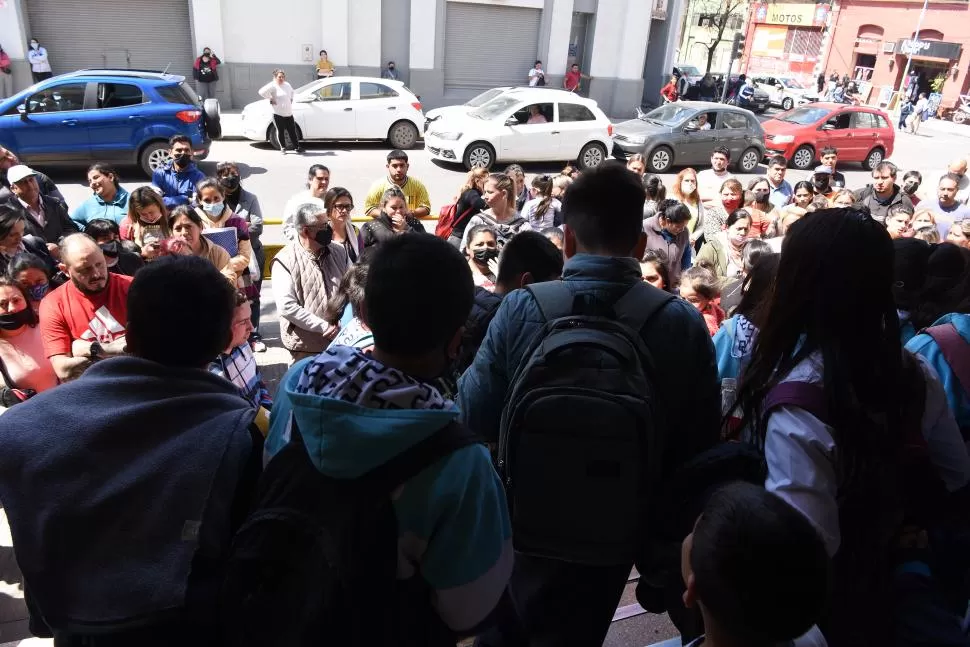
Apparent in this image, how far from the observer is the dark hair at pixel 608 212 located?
210cm

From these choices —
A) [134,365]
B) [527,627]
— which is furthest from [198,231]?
[527,627]

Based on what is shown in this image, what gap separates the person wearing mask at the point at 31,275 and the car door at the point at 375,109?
11.7m

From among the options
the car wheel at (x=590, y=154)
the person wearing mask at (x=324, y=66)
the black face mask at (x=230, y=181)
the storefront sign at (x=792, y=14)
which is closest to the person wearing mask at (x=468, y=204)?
the black face mask at (x=230, y=181)

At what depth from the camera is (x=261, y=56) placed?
18.1 meters

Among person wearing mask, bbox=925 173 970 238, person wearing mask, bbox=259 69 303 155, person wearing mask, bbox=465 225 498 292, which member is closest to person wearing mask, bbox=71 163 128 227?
person wearing mask, bbox=465 225 498 292

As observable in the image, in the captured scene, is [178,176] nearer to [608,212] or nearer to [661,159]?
[608,212]

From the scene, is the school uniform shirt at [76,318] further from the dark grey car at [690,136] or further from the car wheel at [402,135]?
the dark grey car at [690,136]

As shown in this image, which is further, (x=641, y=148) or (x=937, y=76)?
(x=937, y=76)

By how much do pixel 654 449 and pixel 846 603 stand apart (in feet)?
2.20

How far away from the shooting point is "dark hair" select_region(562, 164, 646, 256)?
82.7 inches

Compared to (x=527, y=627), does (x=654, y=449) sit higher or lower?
higher

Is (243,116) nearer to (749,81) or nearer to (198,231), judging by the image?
(198,231)

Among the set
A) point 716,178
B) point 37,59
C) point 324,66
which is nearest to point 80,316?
point 716,178

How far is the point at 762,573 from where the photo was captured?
126 cm
